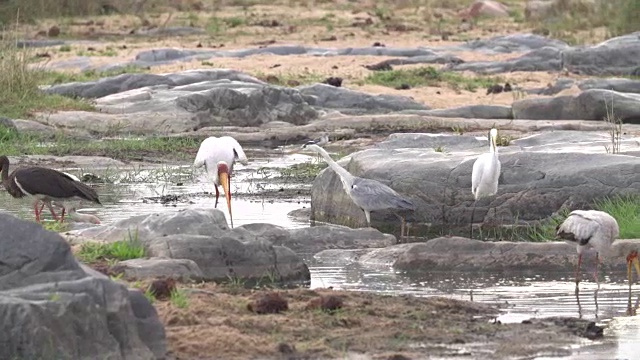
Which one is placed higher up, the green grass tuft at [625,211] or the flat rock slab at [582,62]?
the flat rock slab at [582,62]

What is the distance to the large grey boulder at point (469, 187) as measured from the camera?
38.3 feet

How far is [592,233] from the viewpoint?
357 inches

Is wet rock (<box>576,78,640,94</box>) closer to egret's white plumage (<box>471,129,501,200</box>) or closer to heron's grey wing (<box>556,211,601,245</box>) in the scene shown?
egret's white plumage (<box>471,129,501,200</box>)

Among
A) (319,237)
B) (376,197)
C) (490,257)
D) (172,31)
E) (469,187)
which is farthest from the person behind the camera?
(172,31)

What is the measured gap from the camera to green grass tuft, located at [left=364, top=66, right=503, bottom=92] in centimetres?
2412

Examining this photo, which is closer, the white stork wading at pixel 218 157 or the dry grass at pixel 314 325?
the dry grass at pixel 314 325

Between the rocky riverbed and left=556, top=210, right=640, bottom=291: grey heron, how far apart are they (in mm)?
352

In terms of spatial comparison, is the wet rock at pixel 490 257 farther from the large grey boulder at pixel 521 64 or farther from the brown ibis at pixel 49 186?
the large grey boulder at pixel 521 64

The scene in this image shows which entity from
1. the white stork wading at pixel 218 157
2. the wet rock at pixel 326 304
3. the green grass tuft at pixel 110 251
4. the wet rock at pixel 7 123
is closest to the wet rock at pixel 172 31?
the wet rock at pixel 7 123

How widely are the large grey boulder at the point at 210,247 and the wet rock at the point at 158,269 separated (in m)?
0.02

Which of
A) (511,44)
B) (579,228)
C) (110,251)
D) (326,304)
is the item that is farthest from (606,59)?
(326,304)

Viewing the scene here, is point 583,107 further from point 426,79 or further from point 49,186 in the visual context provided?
point 49,186

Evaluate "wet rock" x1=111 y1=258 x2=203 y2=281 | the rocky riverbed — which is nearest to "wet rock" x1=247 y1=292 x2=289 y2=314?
the rocky riverbed

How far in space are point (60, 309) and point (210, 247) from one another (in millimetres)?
2934
